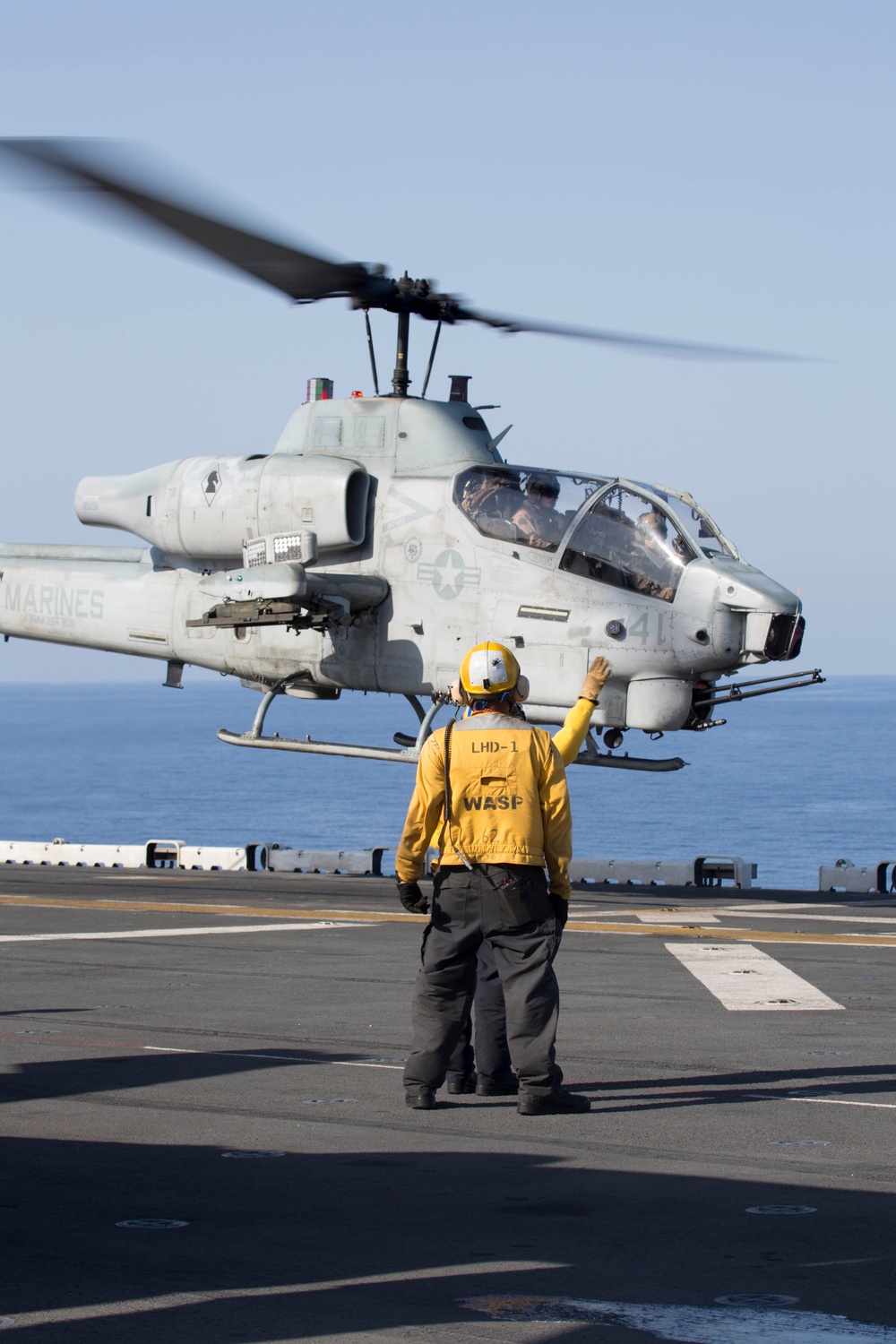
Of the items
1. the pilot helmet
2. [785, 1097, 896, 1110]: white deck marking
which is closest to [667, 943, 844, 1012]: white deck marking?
[785, 1097, 896, 1110]: white deck marking

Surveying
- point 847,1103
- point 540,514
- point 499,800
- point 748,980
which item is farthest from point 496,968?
point 540,514

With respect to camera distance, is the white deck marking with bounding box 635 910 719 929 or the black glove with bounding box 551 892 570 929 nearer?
the black glove with bounding box 551 892 570 929

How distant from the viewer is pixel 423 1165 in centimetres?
643

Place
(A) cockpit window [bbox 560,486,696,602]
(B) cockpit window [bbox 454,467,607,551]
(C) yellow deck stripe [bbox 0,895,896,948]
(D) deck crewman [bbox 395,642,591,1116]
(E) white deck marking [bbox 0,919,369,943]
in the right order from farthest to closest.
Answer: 1. (B) cockpit window [bbox 454,467,607,551]
2. (A) cockpit window [bbox 560,486,696,602]
3. (C) yellow deck stripe [bbox 0,895,896,948]
4. (E) white deck marking [bbox 0,919,369,943]
5. (D) deck crewman [bbox 395,642,591,1116]

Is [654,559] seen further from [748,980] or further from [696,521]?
[748,980]

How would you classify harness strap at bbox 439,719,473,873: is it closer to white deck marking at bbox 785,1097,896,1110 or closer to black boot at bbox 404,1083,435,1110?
black boot at bbox 404,1083,435,1110

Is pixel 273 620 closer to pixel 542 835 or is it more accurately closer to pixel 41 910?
pixel 41 910

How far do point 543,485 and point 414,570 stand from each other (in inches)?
73.8

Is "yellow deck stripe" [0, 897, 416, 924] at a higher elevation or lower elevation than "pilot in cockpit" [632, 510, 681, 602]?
lower

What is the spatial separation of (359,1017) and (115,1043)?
169 centimetres

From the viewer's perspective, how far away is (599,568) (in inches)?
702

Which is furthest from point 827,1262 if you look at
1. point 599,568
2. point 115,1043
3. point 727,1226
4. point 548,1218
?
point 599,568

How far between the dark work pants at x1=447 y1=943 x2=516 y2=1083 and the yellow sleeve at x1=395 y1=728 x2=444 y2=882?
0.67m

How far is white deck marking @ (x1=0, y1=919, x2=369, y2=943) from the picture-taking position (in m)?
15.0
